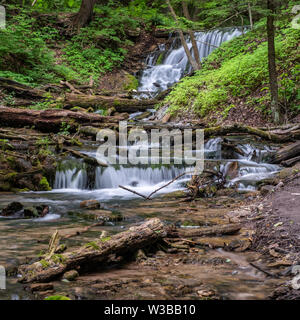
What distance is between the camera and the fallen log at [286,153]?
323 inches

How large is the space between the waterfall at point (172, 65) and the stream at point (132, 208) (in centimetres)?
1033

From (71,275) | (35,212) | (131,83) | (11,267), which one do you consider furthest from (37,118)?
(131,83)

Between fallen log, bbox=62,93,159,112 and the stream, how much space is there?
156 inches

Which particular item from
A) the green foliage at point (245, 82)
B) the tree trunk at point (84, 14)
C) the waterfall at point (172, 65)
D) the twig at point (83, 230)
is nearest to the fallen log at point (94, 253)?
the twig at point (83, 230)

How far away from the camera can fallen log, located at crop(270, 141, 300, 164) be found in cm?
820

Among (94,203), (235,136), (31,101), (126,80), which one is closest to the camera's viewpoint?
(94,203)

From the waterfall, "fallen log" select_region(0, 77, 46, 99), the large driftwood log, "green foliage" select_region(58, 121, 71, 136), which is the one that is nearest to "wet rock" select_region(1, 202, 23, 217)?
"green foliage" select_region(58, 121, 71, 136)

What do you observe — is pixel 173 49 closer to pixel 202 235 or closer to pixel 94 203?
pixel 94 203

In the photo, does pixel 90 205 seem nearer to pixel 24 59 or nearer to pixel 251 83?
pixel 251 83

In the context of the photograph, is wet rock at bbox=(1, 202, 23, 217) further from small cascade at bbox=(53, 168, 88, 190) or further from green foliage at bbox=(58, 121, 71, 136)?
green foliage at bbox=(58, 121, 71, 136)

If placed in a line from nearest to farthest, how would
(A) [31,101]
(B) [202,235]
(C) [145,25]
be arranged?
(B) [202,235]
(A) [31,101]
(C) [145,25]
